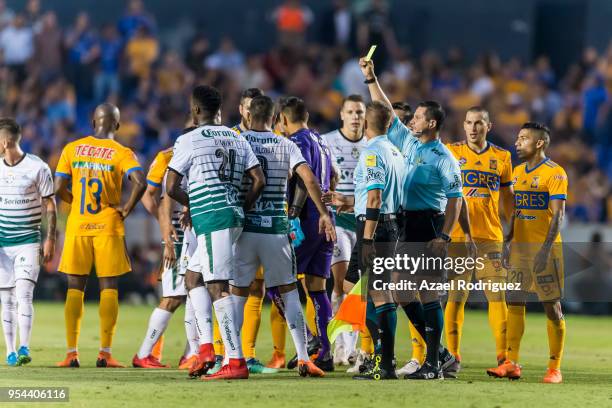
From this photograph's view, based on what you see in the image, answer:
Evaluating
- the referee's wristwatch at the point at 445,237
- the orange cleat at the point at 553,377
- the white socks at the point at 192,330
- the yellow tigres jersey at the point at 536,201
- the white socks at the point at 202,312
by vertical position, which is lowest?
the orange cleat at the point at 553,377

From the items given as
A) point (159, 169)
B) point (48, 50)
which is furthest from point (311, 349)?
point (48, 50)

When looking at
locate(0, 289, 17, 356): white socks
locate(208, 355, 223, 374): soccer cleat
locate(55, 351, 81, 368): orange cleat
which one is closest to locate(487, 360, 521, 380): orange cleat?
locate(208, 355, 223, 374): soccer cleat

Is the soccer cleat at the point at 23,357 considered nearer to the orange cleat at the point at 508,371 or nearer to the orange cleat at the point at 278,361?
the orange cleat at the point at 278,361

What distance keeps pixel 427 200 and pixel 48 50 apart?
681 inches

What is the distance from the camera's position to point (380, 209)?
32.5 feet

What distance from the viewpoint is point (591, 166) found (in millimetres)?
23141

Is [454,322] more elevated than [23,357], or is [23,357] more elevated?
[454,322]

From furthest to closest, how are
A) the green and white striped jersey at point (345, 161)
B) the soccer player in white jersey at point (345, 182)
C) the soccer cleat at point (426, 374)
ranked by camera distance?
the green and white striped jersey at point (345, 161) < the soccer player in white jersey at point (345, 182) < the soccer cleat at point (426, 374)

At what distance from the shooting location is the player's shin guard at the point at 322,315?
1112 cm

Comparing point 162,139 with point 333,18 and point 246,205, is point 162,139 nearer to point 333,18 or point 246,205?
point 333,18

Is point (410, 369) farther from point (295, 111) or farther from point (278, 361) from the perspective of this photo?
point (295, 111)

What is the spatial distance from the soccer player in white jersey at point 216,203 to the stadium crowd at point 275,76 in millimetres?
14419

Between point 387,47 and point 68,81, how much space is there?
279 inches

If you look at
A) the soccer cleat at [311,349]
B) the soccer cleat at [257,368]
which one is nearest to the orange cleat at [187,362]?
the soccer cleat at [257,368]
